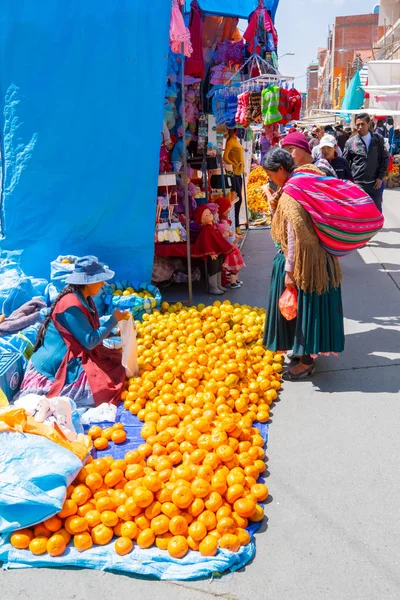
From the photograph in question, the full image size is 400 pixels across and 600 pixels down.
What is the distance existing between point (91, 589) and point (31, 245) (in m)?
4.46

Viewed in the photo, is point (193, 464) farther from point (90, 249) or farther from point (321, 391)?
point (90, 249)

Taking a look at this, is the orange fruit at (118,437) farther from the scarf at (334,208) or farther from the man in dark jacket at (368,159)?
the man in dark jacket at (368,159)

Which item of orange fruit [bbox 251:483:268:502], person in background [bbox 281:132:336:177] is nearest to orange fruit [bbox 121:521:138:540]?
orange fruit [bbox 251:483:268:502]

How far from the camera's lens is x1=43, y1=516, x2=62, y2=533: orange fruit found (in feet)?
8.81

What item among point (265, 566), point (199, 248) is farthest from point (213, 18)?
point (265, 566)


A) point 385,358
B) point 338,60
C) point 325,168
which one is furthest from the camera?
point 338,60

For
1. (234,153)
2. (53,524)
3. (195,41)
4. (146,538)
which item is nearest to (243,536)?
(146,538)

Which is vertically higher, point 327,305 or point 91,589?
point 327,305

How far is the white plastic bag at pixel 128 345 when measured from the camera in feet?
13.7

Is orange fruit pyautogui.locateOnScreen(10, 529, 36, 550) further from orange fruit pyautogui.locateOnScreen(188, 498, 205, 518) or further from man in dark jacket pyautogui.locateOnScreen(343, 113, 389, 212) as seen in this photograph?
man in dark jacket pyautogui.locateOnScreen(343, 113, 389, 212)

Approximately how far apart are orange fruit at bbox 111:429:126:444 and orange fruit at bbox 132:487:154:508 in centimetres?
80

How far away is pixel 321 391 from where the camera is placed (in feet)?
13.8

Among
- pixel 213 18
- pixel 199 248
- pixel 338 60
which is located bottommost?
pixel 199 248

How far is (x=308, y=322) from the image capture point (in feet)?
13.5
